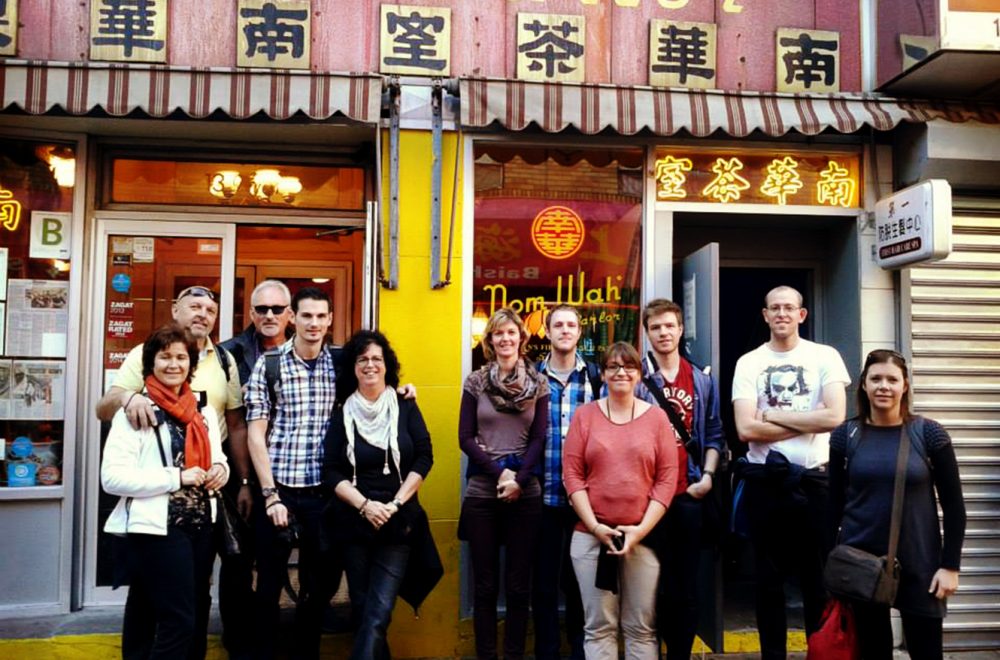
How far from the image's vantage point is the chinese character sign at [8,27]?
16.9ft

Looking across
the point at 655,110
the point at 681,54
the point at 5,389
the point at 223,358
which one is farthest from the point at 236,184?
the point at 681,54

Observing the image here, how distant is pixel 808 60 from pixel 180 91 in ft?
13.6

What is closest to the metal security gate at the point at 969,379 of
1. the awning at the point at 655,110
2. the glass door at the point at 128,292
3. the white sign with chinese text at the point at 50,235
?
the awning at the point at 655,110

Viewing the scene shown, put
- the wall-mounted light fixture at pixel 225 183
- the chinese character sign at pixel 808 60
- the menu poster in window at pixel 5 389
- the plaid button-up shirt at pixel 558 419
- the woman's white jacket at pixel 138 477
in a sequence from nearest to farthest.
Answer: the woman's white jacket at pixel 138 477, the plaid button-up shirt at pixel 558 419, the menu poster in window at pixel 5 389, the chinese character sign at pixel 808 60, the wall-mounted light fixture at pixel 225 183

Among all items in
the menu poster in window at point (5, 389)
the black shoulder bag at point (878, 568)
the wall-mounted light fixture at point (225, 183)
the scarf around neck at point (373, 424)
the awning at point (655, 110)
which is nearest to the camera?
the black shoulder bag at point (878, 568)

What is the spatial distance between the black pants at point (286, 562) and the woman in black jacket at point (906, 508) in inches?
103

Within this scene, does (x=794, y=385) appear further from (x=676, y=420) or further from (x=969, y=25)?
(x=969, y=25)

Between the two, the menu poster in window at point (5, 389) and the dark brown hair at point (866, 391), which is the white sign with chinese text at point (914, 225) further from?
the menu poster in window at point (5, 389)

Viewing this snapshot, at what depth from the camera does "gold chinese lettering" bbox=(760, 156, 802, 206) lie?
582cm

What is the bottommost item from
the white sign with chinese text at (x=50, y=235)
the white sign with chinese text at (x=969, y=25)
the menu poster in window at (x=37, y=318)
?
the menu poster in window at (x=37, y=318)

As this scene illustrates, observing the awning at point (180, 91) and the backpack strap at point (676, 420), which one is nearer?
the backpack strap at point (676, 420)

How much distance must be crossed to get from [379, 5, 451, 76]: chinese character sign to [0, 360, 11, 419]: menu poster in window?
3.17 m

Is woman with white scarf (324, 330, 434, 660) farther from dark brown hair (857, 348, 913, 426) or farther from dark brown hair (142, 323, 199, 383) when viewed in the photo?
dark brown hair (857, 348, 913, 426)

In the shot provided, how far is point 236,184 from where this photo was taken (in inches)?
234
